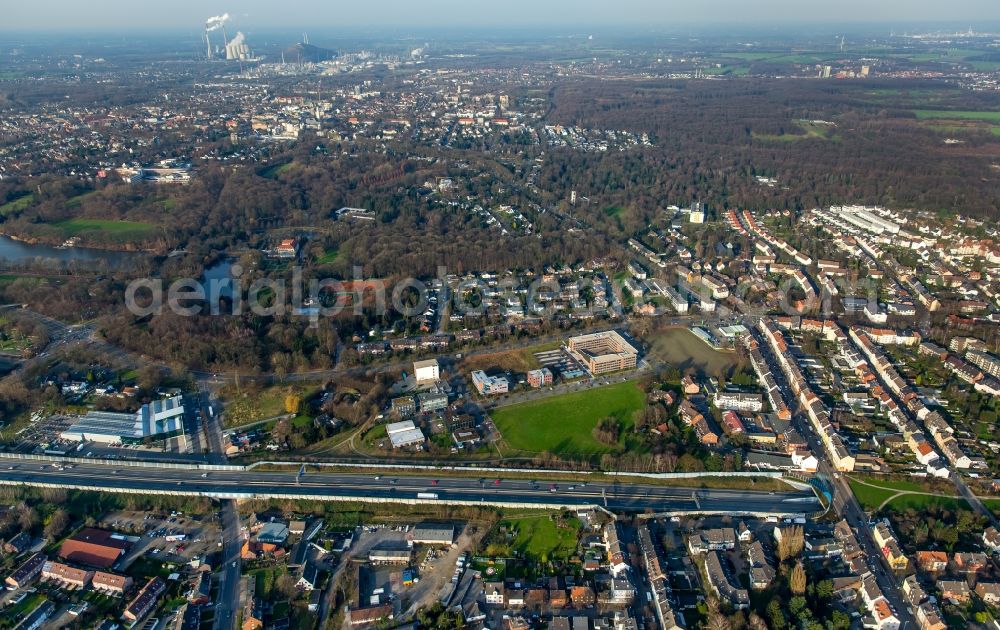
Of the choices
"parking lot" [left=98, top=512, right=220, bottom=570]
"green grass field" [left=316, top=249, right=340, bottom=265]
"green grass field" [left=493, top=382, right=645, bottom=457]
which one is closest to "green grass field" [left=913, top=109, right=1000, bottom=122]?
→ "green grass field" [left=316, top=249, right=340, bottom=265]

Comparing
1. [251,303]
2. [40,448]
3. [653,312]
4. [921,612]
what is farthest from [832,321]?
[40,448]

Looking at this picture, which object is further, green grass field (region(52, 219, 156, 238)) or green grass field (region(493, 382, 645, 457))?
green grass field (region(52, 219, 156, 238))

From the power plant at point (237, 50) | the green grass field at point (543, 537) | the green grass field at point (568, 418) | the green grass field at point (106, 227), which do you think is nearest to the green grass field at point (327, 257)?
the green grass field at point (106, 227)

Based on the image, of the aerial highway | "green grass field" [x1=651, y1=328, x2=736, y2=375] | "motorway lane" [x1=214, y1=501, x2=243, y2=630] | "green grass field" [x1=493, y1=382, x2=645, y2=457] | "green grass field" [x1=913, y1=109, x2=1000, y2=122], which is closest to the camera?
"motorway lane" [x1=214, y1=501, x2=243, y2=630]

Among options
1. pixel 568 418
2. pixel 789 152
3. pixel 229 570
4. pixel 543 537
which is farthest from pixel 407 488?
pixel 789 152

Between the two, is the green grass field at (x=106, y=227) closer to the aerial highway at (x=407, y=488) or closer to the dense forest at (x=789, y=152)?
the aerial highway at (x=407, y=488)

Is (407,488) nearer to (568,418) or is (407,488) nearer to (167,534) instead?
(568,418)

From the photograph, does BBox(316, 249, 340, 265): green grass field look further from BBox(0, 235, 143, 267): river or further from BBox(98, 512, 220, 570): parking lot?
BBox(98, 512, 220, 570): parking lot

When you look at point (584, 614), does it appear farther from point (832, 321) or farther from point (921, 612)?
point (832, 321)
